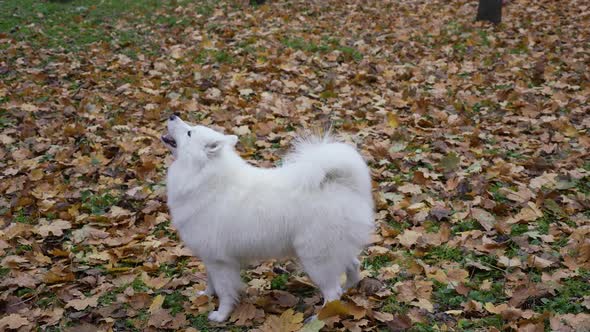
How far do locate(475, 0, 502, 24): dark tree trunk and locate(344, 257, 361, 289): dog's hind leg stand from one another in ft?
28.8

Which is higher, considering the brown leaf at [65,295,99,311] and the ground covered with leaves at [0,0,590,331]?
the brown leaf at [65,295,99,311]

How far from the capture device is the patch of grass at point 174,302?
3.75m

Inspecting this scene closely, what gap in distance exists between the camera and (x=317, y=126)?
6719 millimetres

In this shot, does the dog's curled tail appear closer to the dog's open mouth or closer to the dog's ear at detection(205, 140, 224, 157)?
the dog's ear at detection(205, 140, 224, 157)

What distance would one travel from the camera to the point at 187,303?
12.5 ft

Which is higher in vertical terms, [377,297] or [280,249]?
[280,249]

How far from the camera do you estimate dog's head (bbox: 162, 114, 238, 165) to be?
11.2 ft

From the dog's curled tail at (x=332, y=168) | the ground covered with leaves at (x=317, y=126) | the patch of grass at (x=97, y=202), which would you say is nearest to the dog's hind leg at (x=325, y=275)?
the ground covered with leaves at (x=317, y=126)

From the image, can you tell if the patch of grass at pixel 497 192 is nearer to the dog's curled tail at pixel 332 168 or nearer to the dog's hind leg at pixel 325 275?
the dog's curled tail at pixel 332 168

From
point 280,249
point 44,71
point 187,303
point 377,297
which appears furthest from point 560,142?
point 44,71

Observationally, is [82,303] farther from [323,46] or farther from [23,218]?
[323,46]

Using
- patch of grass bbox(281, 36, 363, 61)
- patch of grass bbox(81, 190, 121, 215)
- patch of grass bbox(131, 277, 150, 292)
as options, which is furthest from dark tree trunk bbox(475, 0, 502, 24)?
patch of grass bbox(131, 277, 150, 292)

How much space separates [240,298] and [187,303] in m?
0.37

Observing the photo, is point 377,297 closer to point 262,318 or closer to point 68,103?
point 262,318
